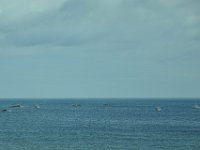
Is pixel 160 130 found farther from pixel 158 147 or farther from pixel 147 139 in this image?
pixel 158 147

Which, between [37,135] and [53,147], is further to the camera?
[37,135]

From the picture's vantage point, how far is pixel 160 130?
103 metres

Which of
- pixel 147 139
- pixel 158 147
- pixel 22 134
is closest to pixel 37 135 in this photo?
pixel 22 134

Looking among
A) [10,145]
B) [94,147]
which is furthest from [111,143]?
[10,145]

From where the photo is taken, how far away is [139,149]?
7188 centimetres

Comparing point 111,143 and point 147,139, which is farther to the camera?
point 147,139

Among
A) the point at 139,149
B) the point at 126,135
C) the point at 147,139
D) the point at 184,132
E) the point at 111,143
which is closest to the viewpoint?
the point at 139,149

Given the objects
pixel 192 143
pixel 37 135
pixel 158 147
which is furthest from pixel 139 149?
pixel 37 135

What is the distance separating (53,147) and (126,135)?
72.4ft

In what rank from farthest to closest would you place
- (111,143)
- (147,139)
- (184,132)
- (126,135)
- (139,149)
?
1. (184,132)
2. (126,135)
3. (147,139)
4. (111,143)
5. (139,149)

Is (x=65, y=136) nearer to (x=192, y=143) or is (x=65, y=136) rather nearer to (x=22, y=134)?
(x=22, y=134)

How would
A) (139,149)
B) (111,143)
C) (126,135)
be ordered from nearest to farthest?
1. (139,149)
2. (111,143)
3. (126,135)

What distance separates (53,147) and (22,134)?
23.2 meters

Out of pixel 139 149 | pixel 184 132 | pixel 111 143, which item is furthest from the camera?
pixel 184 132
